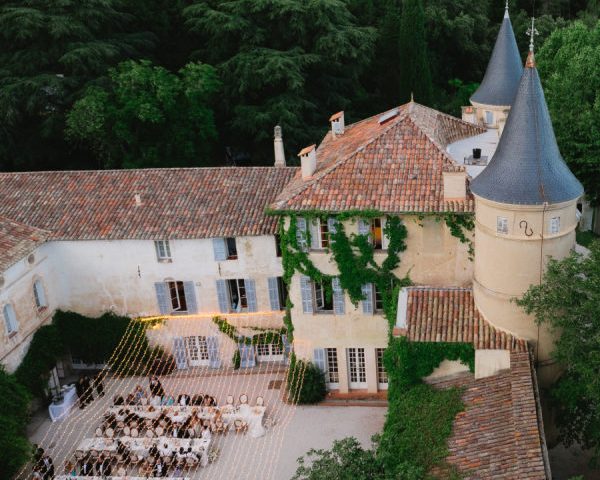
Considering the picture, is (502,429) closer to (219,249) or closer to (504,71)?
(219,249)

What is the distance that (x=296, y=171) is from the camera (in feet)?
117

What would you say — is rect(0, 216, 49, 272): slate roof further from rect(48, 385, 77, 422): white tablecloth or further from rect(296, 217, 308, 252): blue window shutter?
rect(296, 217, 308, 252): blue window shutter

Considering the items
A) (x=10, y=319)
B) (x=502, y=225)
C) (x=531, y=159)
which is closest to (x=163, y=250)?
(x=10, y=319)

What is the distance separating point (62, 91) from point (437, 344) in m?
31.2

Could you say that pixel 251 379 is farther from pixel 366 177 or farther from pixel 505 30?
pixel 505 30

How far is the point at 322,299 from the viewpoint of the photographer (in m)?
32.5

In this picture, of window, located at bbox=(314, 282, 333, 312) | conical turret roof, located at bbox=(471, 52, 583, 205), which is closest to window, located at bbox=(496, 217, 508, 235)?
conical turret roof, located at bbox=(471, 52, 583, 205)

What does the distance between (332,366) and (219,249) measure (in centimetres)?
751

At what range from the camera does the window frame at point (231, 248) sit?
34.2 metres

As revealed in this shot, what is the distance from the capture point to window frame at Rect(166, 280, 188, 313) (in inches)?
1391

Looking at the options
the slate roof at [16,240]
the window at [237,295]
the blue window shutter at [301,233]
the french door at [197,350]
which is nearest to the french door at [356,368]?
the blue window shutter at [301,233]

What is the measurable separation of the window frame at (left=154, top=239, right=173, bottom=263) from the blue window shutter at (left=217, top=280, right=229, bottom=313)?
2.61 meters

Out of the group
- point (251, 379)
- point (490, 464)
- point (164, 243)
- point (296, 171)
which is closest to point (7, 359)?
point (164, 243)

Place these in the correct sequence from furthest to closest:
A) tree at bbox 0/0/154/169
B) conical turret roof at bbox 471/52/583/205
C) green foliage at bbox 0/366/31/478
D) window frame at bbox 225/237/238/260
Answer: tree at bbox 0/0/154/169 < window frame at bbox 225/237/238/260 < green foliage at bbox 0/366/31/478 < conical turret roof at bbox 471/52/583/205
